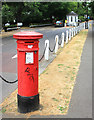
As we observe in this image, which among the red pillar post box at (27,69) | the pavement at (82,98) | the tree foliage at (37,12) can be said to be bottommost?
the pavement at (82,98)

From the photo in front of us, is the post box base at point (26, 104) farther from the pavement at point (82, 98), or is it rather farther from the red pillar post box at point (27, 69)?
the pavement at point (82, 98)

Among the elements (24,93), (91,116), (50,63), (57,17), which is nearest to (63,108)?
(91,116)

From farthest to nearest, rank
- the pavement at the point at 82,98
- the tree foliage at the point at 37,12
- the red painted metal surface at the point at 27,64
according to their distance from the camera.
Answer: the tree foliage at the point at 37,12
the pavement at the point at 82,98
the red painted metal surface at the point at 27,64

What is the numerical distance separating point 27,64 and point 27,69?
0.34 ft

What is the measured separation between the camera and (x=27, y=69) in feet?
13.3

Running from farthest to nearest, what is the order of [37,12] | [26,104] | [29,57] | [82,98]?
[37,12] < [82,98] < [26,104] < [29,57]

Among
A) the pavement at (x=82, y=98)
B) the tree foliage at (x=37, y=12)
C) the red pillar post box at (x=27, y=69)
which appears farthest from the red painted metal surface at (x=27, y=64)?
the tree foliage at (x=37, y=12)

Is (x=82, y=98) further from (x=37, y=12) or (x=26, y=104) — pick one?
(x=37, y=12)

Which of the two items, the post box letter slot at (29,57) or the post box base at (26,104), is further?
the post box base at (26,104)

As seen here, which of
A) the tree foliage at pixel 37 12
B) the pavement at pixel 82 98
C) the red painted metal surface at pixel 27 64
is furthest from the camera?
the tree foliage at pixel 37 12

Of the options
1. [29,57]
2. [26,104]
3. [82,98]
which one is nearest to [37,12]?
[82,98]

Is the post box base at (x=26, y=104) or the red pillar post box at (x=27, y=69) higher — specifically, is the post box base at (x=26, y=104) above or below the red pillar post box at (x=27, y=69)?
below

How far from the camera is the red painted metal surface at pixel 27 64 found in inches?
154

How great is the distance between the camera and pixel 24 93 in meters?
4.14
